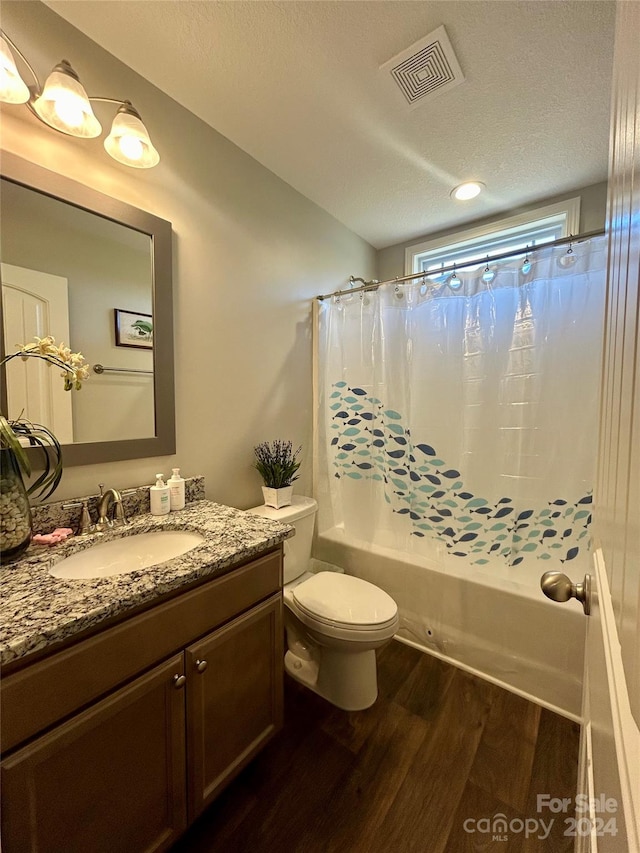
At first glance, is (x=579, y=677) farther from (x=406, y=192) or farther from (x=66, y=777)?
A: (x=406, y=192)

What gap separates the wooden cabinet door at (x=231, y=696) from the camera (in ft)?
3.06

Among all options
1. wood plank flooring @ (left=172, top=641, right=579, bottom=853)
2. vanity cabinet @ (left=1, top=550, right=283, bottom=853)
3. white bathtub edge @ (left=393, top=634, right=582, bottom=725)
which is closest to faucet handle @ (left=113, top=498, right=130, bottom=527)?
vanity cabinet @ (left=1, top=550, right=283, bottom=853)

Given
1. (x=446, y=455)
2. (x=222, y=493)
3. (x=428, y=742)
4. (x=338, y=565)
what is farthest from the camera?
(x=338, y=565)

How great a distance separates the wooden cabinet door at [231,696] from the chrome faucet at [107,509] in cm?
50

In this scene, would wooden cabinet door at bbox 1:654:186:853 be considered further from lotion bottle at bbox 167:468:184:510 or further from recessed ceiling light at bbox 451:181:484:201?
recessed ceiling light at bbox 451:181:484:201

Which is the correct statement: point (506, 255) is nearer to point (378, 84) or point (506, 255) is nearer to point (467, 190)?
point (467, 190)

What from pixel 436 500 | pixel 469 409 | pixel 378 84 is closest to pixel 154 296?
pixel 378 84

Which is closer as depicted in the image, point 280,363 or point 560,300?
point 560,300

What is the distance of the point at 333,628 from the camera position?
52.4 inches

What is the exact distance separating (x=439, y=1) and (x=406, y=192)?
2.87 feet

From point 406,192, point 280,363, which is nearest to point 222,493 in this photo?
point 280,363

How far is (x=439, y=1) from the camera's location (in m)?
1.03

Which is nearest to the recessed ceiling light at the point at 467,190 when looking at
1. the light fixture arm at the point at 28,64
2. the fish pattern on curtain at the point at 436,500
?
the fish pattern on curtain at the point at 436,500

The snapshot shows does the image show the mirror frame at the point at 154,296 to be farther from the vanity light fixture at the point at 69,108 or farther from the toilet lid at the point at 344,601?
the toilet lid at the point at 344,601
